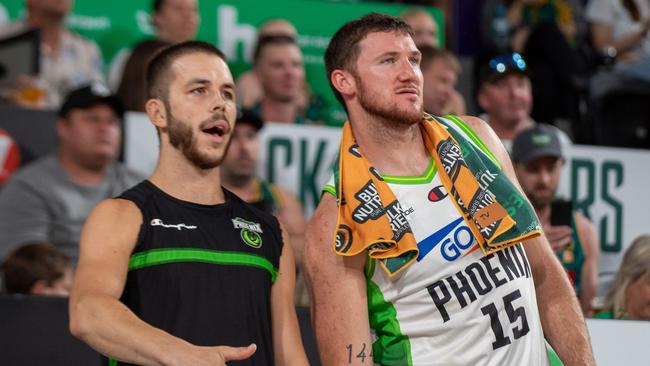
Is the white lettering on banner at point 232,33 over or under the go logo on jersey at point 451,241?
over

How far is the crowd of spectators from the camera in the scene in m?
6.02

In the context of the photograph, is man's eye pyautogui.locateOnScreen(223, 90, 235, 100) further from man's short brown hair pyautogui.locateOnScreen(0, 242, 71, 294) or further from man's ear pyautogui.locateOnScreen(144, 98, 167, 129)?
man's short brown hair pyautogui.locateOnScreen(0, 242, 71, 294)

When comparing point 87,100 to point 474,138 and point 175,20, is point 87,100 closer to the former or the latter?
point 175,20

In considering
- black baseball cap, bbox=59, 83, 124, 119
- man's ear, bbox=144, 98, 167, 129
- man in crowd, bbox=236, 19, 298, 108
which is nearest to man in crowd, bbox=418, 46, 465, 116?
man in crowd, bbox=236, 19, 298, 108

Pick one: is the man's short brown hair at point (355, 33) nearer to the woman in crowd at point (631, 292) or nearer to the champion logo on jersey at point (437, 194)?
the champion logo on jersey at point (437, 194)

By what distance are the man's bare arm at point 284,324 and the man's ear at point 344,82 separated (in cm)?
76

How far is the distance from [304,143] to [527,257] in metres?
2.67

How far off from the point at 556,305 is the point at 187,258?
1375mm

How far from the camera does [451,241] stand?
395 cm

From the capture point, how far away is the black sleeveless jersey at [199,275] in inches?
136

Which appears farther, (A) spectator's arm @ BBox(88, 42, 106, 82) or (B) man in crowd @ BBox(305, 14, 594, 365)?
(A) spectator's arm @ BBox(88, 42, 106, 82)

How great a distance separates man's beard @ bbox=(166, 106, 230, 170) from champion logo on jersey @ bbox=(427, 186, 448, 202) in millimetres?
768

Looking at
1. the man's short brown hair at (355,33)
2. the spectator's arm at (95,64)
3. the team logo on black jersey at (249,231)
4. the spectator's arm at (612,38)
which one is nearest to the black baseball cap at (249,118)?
the spectator's arm at (95,64)

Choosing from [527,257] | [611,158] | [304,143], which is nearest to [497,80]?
[611,158]
